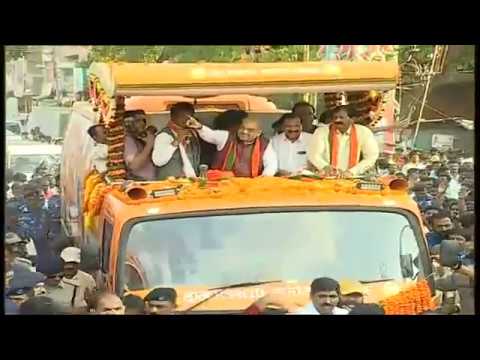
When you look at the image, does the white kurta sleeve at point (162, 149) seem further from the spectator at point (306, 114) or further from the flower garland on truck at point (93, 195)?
the spectator at point (306, 114)

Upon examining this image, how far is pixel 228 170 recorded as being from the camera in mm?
4820

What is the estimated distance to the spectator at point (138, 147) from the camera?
4.80 m

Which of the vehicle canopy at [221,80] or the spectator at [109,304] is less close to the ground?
the vehicle canopy at [221,80]

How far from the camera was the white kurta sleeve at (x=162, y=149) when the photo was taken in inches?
189

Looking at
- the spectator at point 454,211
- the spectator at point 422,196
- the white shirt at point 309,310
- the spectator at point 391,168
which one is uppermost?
the spectator at point 391,168

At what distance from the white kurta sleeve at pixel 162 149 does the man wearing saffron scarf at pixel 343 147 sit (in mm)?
542

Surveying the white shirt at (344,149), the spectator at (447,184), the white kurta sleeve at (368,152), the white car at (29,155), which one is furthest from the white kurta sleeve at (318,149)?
the white car at (29,155)

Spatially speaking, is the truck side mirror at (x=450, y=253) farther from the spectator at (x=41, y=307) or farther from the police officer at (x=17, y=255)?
the police officer at (x=17, y=255)

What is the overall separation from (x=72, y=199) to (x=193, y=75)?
677 millimetres

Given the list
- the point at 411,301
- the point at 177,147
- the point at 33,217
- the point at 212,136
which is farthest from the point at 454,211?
the point at 33,217

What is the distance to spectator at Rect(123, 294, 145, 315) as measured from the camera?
15.7ft

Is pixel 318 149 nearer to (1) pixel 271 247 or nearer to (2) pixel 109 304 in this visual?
(1) pixel 271 247
